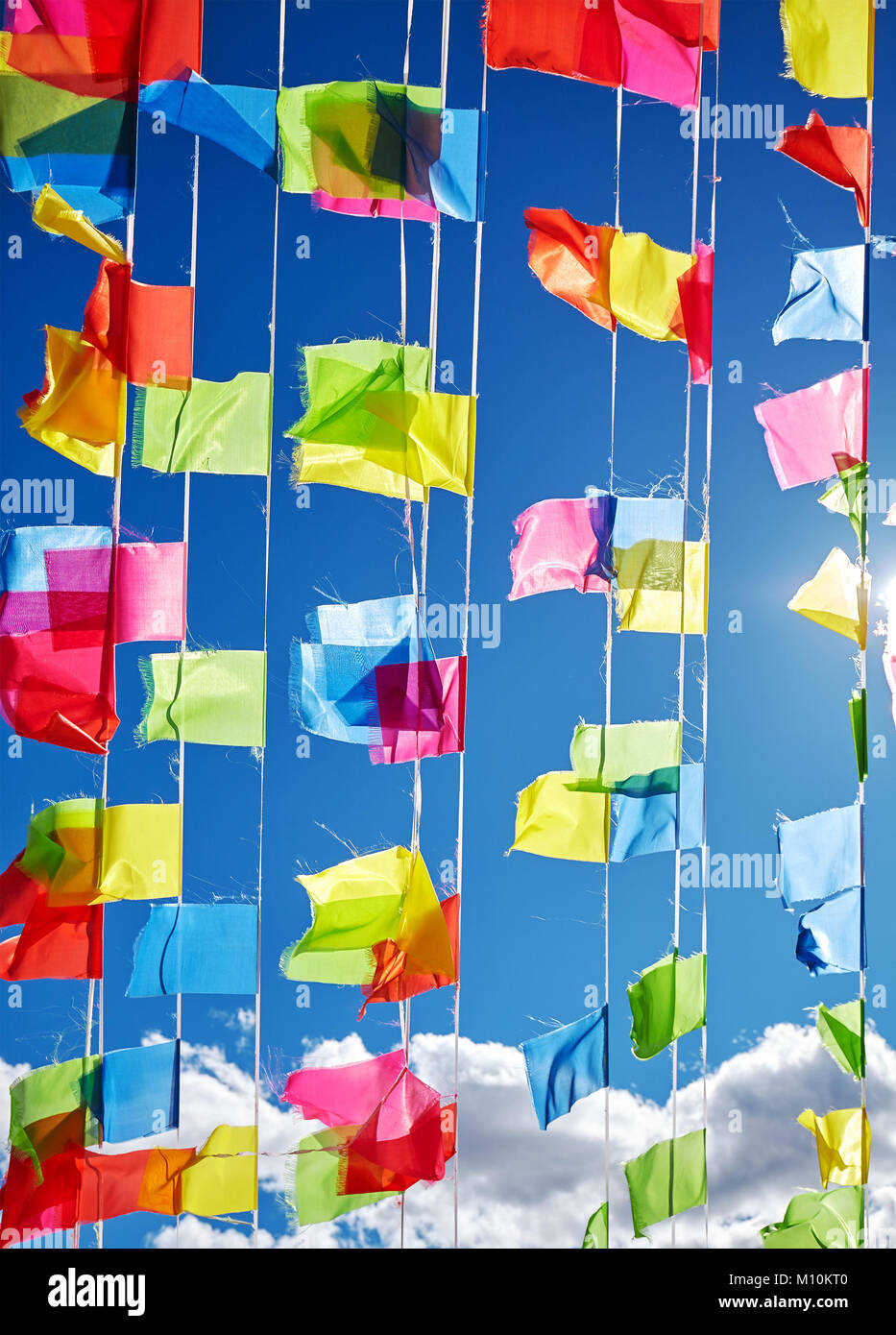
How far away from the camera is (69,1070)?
295 centimetres

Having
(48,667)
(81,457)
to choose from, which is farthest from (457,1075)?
(81,457)

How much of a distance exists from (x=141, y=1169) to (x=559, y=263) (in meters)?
2.78

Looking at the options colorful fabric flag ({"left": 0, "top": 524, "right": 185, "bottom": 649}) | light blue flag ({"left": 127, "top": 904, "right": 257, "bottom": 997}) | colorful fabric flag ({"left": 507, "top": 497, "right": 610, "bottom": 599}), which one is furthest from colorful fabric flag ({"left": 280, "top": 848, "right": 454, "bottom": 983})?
colorful fabric flag ({"left": 507, "top": 497, "right": 610, "bottom": 599})

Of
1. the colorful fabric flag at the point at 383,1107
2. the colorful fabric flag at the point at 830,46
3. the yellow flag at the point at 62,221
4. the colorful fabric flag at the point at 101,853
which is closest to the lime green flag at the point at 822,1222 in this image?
the colorful fabric flag at the point at 383,1107

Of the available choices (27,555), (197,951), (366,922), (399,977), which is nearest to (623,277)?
(27,555)

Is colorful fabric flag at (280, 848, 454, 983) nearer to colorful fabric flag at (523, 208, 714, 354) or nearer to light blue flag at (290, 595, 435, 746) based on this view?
light blue flag at (290, 595, 435, 746)

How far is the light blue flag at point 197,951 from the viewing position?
3.05 m

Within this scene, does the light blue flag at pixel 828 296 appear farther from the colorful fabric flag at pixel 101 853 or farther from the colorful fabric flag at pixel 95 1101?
the colorful fabric flag at pixel 95 1101

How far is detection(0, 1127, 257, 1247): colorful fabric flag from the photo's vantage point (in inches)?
114

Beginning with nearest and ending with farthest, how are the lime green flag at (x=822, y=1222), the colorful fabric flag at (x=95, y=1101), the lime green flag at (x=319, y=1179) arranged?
the colorful fabric flag at (x=95, y=1101) < the lime green flag at (x=319, y=1179) < the lime green flag at (x=822, y=1222)

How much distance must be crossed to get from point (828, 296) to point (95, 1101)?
3.03 m

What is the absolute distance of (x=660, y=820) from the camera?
10.9ft

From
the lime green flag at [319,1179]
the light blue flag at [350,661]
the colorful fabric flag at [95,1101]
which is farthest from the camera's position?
the light blue flag at [350,661]

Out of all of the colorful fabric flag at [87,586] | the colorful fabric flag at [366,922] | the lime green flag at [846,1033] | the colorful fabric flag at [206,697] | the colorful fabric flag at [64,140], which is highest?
the colorful fabric flag at [64,140]
